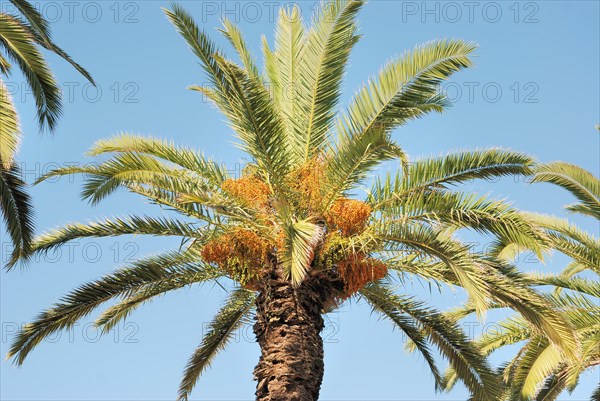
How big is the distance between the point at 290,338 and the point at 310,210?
5.82 feet

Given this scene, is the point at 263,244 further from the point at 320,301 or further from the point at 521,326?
the point at 521,326

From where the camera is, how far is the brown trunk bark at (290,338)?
40.9 ft

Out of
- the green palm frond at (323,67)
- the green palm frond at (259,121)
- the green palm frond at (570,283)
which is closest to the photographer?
the green palm frond at (259,121)

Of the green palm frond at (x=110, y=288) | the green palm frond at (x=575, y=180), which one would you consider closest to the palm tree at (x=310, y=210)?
the green palm frond at (x=110, y=288)

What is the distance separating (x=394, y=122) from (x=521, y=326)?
6727 mm

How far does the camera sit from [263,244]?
13.0m

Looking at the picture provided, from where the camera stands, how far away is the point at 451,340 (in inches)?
574

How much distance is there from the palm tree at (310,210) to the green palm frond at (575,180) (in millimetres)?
3470

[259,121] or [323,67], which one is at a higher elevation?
[323,67]

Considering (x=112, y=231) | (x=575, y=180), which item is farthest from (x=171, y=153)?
(x=575, y=180)

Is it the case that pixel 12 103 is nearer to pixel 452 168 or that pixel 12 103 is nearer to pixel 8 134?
pixel 8 134

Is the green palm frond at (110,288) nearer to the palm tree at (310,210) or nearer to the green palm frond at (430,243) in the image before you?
the palm tree at (310,210)

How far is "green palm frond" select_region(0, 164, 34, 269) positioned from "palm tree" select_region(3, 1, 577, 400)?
0.26m

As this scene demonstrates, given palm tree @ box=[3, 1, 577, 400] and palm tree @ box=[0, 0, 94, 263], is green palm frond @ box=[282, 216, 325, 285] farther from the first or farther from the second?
palm tree @ box=[0, 0, 94, 263]
